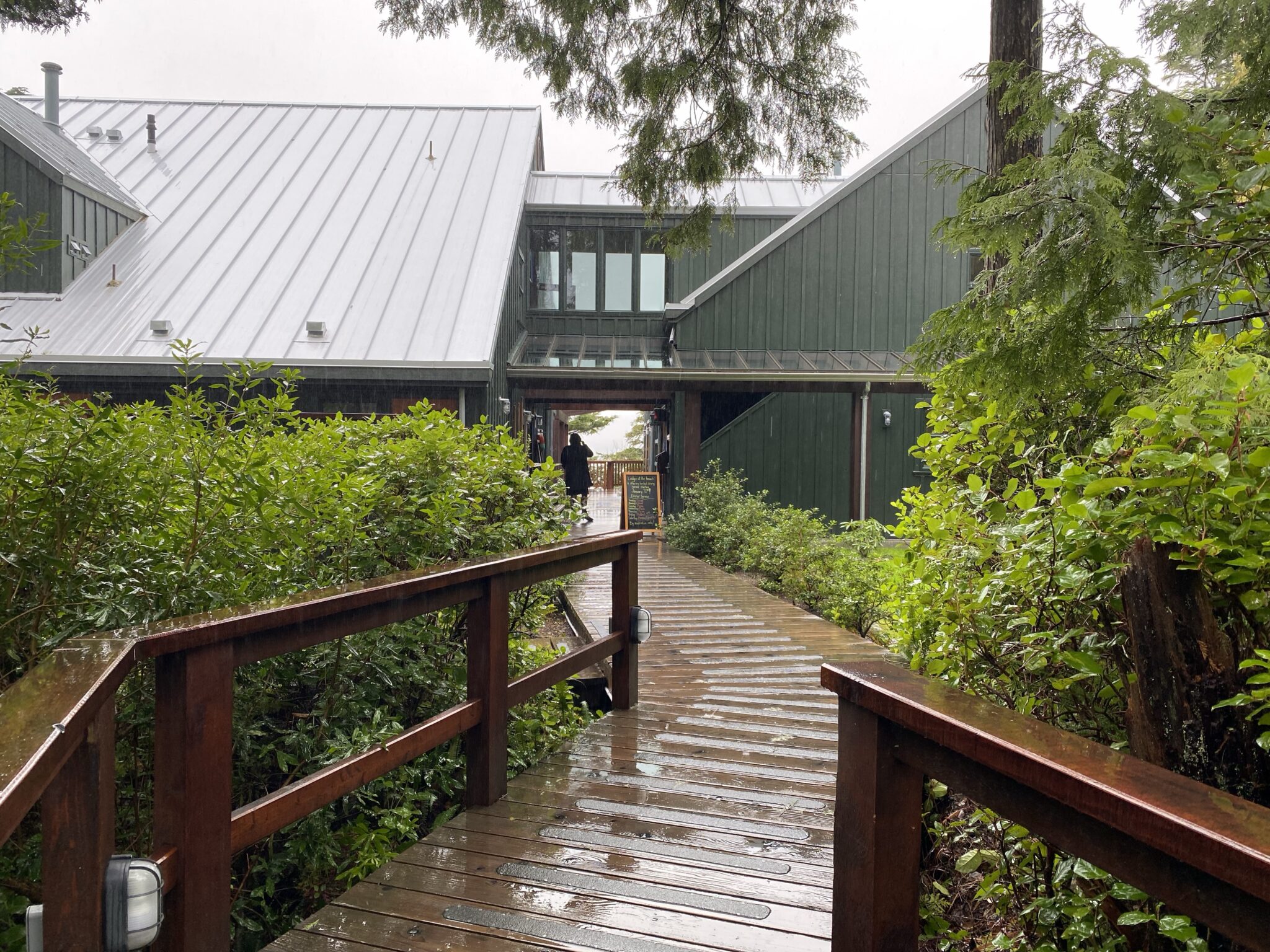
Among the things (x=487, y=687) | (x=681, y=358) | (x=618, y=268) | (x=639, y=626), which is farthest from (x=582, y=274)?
(x=487, y=687)

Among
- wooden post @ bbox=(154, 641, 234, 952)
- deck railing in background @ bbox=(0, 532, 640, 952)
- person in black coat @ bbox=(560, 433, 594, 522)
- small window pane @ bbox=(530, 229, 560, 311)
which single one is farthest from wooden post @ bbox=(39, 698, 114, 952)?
small window pane @ bbox=(530, 229, 560, 311)

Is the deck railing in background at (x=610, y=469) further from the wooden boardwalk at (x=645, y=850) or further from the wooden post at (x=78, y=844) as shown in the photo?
the wooden post at (x=78, y=844)

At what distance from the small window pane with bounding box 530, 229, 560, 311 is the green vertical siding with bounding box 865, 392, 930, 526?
6.97 meters

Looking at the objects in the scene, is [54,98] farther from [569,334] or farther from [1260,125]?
[1260,125]

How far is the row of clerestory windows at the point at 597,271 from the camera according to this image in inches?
712

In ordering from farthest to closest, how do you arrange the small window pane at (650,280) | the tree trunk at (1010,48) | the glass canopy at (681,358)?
the small window pane at (650,280), the glass canopy at (681,358), the tree trunk at (1010,48)

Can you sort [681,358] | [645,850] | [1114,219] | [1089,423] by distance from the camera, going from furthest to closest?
[681,358] < [645,850] < [1089,423] < [1114,219]

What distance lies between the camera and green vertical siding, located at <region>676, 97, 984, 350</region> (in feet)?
54.2

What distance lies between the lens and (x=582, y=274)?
18.2 m

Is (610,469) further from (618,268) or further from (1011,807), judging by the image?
(1011,807)

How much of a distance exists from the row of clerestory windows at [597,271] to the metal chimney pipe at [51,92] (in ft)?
29.1

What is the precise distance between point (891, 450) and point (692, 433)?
4391 mm

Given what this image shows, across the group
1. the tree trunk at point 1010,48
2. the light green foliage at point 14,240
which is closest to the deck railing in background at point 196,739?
the light green foliage at point 14,240

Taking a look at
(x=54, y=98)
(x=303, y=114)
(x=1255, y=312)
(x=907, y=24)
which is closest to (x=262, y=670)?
(x=1255, y=312)
